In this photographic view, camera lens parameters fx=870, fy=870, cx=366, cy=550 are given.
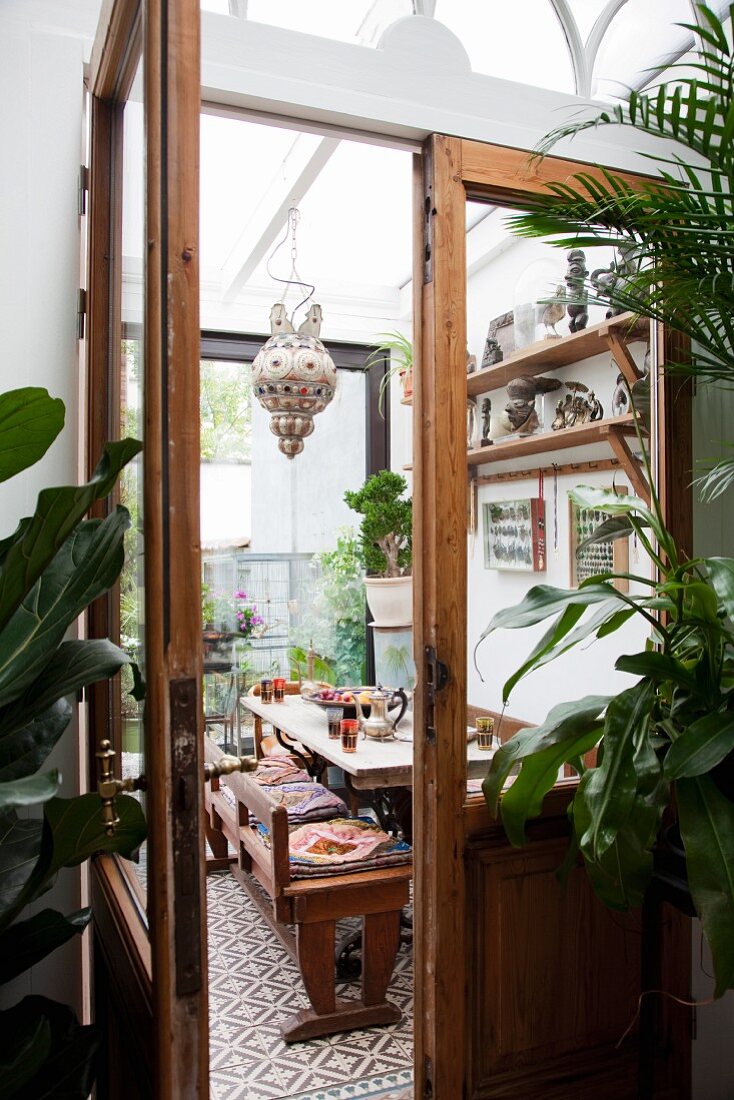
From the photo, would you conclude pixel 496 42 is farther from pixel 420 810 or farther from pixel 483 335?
pixel 420 810

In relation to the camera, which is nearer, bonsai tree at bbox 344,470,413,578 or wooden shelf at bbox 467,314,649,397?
wooden shelf at bbox 467,314,649,397

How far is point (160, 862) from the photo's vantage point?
3.12 ft

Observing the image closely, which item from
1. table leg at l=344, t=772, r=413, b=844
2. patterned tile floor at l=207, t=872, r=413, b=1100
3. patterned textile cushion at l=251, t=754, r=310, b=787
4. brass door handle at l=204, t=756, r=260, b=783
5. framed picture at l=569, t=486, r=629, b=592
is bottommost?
patterned tile floor at l=207, t=872, r=413, b=1100

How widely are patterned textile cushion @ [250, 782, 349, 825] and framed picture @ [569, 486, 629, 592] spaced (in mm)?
1693

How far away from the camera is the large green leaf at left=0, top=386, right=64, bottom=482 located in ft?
3.43

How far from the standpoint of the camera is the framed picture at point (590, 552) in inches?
79.3

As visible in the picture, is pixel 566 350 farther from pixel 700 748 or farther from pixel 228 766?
pixel 228 766

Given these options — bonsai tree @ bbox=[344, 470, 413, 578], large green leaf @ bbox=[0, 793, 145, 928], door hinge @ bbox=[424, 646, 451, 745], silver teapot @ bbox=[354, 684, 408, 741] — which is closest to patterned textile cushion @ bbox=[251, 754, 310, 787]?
silver teapot @ bbox=[354, 684, 408, 741]

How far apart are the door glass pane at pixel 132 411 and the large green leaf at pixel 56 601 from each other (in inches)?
3.6

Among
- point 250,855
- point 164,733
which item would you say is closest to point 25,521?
point 164,733

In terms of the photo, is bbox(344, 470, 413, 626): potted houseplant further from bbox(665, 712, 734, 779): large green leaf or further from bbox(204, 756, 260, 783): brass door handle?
bbox(204, 756, 260, 783): brass door handle

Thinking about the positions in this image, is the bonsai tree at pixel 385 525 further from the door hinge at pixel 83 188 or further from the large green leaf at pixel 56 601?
the large green leaf at pixel 56 601

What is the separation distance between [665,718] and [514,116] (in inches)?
53.4

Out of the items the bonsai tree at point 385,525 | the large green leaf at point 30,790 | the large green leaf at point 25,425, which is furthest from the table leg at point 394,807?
the large green leaf at point 30,790
